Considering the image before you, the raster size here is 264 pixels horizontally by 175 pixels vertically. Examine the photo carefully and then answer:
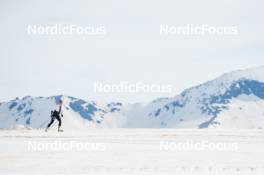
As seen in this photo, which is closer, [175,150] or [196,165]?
[196,165]

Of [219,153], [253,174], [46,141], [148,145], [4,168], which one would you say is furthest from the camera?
[46,141]

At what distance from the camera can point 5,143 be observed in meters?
26.4

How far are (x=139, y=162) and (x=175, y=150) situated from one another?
4150mm

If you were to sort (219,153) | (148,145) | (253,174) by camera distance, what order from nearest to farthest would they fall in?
(253,174) → (219,153) → (148,145)

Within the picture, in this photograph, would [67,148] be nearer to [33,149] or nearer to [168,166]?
[33,149]

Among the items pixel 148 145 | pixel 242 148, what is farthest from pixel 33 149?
pixel 242 148

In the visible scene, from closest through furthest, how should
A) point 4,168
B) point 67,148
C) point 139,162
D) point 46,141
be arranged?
Result: point 4,168, point 139,162, point 67,148, point 46,141

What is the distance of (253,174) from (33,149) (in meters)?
9.93

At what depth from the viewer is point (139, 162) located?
63.6ft

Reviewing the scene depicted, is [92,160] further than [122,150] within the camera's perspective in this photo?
No

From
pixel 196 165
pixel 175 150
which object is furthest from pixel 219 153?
pixel 196 165

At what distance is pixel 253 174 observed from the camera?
16953 millimetres

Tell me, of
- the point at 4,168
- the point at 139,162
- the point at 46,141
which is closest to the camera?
the point at 4,168

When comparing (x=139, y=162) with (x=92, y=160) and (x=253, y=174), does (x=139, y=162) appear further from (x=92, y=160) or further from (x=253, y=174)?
(x=253, y=174)
